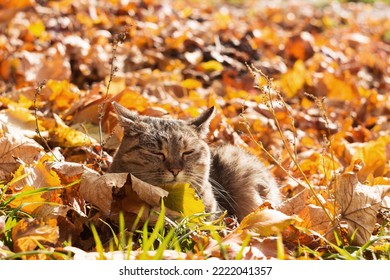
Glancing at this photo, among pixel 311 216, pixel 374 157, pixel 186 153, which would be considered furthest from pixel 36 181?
pixel 374 157

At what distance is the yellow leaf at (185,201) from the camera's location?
2752 millimetres

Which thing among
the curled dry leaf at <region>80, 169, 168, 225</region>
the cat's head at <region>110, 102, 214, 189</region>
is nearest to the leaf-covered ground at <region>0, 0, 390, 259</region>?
the curled dry leaf at <region>80, 169, 168, 225</region>

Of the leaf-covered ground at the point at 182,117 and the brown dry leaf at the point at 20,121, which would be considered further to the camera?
the brown dry leaf at the point at 20,121

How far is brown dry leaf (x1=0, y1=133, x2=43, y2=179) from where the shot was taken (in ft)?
9.58

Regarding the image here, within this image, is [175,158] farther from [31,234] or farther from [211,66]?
[211,66]

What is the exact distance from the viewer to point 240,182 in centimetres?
355

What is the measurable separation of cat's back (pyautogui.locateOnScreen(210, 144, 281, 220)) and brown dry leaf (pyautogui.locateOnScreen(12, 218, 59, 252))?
48.9 inches

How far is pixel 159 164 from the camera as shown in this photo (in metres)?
3.00

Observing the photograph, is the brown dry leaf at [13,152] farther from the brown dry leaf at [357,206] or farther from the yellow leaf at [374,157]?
the yellow leaf at [374,157]

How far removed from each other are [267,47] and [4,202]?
5198 mm

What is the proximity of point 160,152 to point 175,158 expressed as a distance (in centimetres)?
8

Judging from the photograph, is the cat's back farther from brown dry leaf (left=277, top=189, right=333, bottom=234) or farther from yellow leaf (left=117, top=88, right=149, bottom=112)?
yellow leaf (left=117, top=88, right=149, bottom=112)

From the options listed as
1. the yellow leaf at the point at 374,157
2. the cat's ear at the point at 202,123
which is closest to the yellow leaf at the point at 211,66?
the yellow leaf at the point at 374,157
